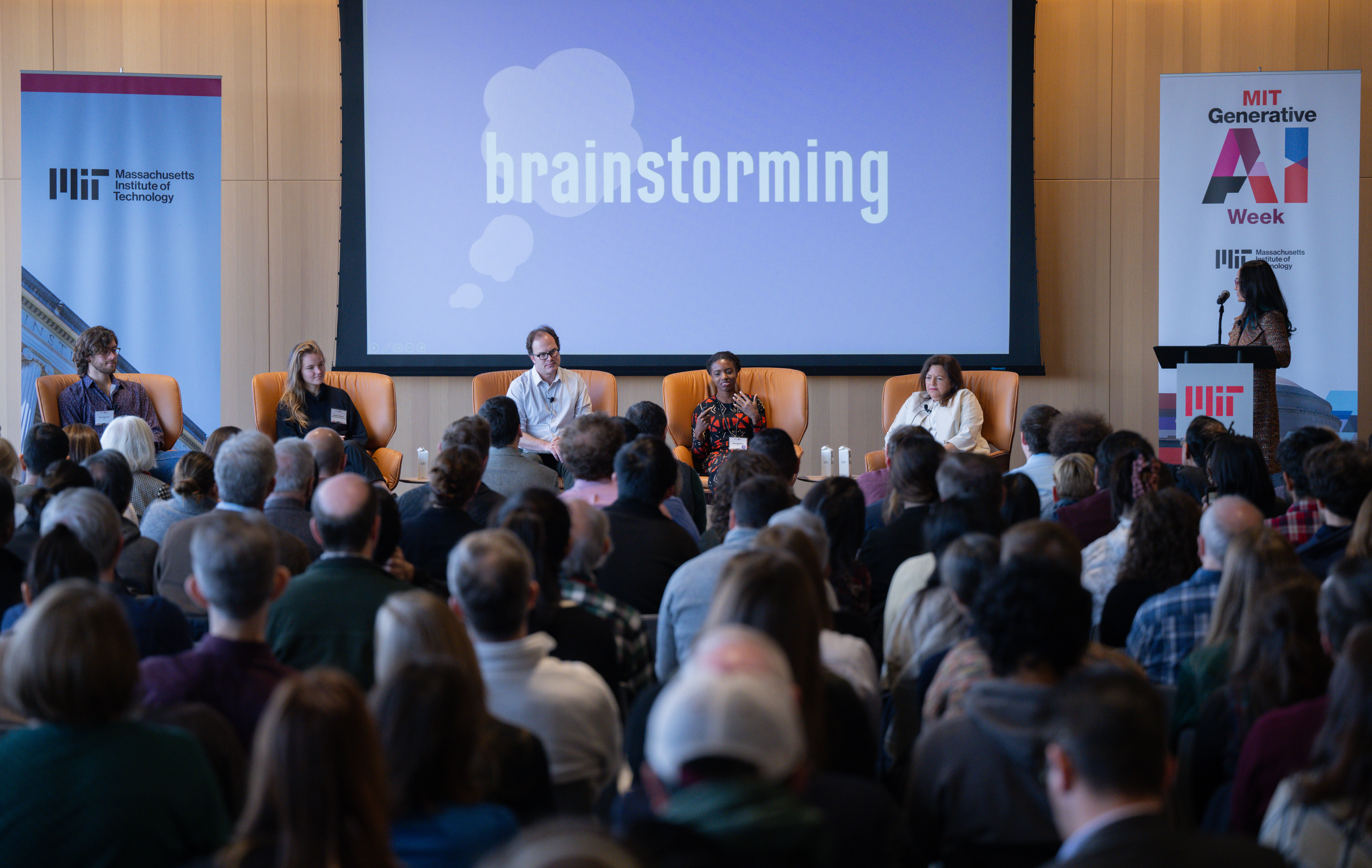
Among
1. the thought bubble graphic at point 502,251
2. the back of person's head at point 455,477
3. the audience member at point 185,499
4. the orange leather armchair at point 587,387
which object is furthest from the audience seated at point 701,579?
the thought bubble graphic at point 502,251

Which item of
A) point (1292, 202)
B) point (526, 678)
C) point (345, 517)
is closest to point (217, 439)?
point (345, 517)

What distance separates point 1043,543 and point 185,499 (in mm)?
2710

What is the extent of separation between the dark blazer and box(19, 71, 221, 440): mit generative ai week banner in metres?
7.06

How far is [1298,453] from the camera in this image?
3.91 m

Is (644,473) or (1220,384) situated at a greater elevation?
(1220,384)

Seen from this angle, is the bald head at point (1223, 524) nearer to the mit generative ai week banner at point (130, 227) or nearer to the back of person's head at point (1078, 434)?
the back of person's head at point (1078, 434)

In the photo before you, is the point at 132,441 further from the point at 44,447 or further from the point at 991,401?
the point at 991,401

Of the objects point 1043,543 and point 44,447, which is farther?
point 44,447

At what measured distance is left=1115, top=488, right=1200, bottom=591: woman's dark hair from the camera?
284 centimetres

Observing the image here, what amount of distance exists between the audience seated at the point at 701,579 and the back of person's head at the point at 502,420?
6.47ft

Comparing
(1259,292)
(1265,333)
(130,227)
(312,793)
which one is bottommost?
(312,793)

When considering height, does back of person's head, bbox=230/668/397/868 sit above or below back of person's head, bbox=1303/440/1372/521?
below

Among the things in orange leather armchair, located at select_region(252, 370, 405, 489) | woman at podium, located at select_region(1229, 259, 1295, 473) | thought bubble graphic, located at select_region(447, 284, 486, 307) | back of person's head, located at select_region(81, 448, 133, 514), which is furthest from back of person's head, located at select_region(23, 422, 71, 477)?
woman at podium, located at select_region(1229, 259, 1295, 473)

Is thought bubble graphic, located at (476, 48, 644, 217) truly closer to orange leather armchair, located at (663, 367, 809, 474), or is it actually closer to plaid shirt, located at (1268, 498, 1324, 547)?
orange leather armchair, located at (663, 367, 809, 474)
